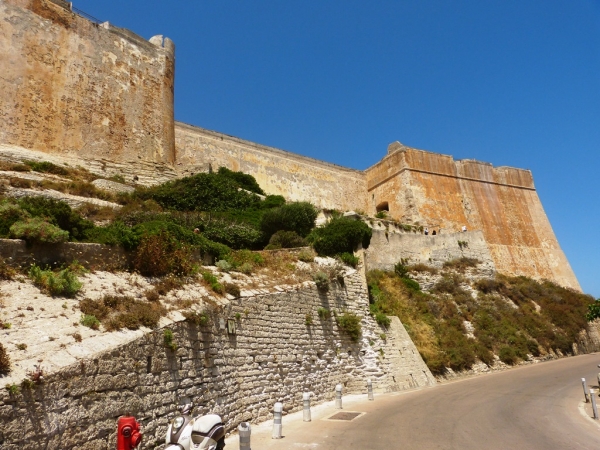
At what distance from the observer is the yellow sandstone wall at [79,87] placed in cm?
2078

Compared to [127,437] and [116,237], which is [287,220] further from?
[127,437]

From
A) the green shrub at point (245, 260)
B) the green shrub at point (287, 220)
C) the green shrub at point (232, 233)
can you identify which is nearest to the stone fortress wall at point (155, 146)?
the green shrub at point (232, 233)

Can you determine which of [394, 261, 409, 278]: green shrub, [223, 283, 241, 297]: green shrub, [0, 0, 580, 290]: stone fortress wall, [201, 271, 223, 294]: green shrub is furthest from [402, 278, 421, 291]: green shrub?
[201, 271, 223, 294]: green shrub

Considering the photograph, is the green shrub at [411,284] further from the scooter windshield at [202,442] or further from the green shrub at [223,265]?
the scooter windshield at [202,442]

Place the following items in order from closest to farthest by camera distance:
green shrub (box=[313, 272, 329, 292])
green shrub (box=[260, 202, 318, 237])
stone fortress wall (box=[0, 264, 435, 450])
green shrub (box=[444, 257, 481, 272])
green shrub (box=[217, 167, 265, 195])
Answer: stone fortress wall (box=[0, 264, 435, 450]), green shrub (box=[313, 272, 329, 292]), green shrub (box=[260, 202, 318, 237]), green shrub (box=[444, 257, 481, 272]), green shrub (box=[217, 167, 265, 195])

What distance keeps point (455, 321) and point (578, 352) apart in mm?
9197

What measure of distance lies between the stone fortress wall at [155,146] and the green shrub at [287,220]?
8109 mm

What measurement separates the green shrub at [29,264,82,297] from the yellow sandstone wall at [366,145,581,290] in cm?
3102

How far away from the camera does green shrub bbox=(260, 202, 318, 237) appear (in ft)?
59.8

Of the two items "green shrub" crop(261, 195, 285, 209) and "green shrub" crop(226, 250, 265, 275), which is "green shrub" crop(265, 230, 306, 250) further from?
"green shrub" crop(261, 195, 285, 209)

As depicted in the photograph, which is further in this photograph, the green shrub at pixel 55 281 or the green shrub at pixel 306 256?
the green shrub at pixel 306 256

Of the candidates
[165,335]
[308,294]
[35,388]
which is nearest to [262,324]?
[308,294]

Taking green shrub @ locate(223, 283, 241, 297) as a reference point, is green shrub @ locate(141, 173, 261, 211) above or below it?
above

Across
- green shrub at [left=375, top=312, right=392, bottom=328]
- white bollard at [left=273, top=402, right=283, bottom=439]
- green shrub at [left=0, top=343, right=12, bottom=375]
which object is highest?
green shrub at [left=375, top=312, right=392, bottom=328]
